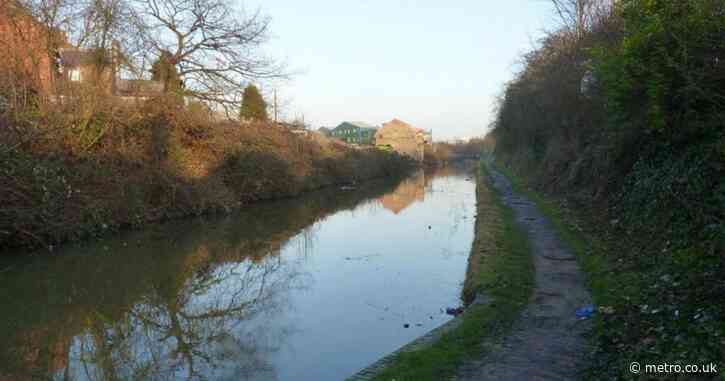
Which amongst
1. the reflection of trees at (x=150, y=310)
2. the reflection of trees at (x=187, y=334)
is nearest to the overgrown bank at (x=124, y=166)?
the reflection of trees at (x=150, y=310)

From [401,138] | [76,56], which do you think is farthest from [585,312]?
[401,138]

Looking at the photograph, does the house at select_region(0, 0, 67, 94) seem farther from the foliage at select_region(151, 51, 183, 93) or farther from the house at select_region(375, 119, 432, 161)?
the house at select_region(375, 119, 432, 161)

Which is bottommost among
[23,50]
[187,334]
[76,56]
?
[187,334]

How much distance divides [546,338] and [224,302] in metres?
6.12

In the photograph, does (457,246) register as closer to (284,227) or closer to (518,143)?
(284,227)

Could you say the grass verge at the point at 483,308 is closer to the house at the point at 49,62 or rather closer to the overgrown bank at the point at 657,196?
the overgrown bank at the point at 657,196

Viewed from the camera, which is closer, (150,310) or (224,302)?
(150,310)

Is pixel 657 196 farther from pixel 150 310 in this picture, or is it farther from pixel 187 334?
pixel 150 310

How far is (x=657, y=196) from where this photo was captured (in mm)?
10312

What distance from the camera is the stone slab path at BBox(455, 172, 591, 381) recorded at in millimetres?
5488

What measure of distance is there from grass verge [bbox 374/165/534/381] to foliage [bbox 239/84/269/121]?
1751 cm

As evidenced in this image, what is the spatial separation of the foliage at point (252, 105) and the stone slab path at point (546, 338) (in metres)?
21.0

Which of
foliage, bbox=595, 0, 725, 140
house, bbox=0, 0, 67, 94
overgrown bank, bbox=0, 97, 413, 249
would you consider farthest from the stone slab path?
house, bbox=0, 0, 67, 94

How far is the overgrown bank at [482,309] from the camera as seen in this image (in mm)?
5758
